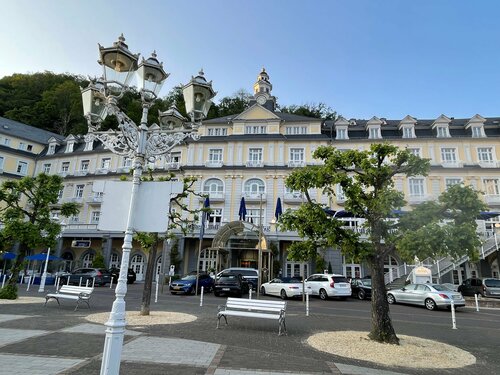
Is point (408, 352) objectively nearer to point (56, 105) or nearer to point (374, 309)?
point (374, 309)

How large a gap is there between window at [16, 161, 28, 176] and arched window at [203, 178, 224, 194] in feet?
88.4

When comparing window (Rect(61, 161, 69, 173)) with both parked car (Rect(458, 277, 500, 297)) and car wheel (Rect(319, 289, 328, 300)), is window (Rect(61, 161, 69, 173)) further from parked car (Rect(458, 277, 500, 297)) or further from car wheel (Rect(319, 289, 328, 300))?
parked car (Rect(458, 277, 500, 297))

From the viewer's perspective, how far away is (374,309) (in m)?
8.93

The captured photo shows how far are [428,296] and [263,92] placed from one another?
108ft

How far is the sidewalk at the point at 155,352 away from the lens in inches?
224

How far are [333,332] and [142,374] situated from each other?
20.9ft

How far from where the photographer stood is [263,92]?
144 ft

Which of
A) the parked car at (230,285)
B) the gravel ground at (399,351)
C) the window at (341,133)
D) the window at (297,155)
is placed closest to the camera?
the gravel ground at (399,351)

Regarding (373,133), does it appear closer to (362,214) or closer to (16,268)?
(362,214)

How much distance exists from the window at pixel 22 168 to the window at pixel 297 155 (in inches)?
1426

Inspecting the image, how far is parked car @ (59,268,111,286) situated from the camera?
27.4m

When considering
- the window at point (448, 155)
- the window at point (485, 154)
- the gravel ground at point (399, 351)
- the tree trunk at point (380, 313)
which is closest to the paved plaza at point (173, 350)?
the gravel ground at point (399, 351)

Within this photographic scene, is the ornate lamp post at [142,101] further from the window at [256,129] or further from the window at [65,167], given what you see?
the window at [65,167]

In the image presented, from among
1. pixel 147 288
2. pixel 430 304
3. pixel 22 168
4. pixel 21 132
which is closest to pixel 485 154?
pixel 430 304
